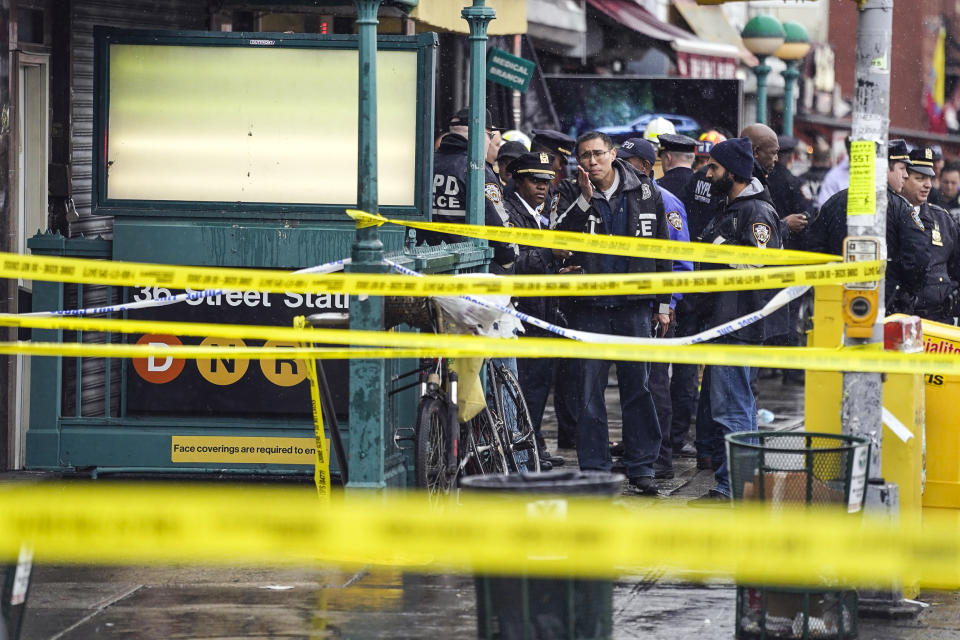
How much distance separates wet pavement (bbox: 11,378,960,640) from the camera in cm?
653

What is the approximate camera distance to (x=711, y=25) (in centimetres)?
2866

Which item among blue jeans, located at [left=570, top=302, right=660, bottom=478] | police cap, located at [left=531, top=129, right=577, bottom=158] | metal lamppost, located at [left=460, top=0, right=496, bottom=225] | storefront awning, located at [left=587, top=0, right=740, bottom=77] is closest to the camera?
metal lamppost, located at [left=460, top=0, right=496, bottom=225]

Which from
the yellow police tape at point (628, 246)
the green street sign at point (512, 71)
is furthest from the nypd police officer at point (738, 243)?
the green street sign at point (512, 71)

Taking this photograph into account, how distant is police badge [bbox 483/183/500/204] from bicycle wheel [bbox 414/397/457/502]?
2.48 m

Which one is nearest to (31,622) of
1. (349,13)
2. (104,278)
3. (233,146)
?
(104,278)

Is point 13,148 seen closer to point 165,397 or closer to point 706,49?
point 165,397

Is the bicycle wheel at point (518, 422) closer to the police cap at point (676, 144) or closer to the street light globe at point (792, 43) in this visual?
the police cap at point (676, 144)

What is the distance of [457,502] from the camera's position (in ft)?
26.6

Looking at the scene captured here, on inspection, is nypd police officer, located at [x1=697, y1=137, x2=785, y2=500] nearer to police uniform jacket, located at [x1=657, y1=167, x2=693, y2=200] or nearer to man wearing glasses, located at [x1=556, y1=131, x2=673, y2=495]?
man wearing glasses, located at [x1=556, y1=131, x2=673, y2=495]

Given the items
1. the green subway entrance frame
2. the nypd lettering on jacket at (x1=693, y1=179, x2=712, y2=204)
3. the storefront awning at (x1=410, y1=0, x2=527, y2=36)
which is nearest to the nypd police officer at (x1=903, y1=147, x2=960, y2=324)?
the nypd lettering on jacket at (x1=693, y1=179, x2=712, y2=204)

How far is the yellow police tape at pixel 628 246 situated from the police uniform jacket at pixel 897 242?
6.54 ft

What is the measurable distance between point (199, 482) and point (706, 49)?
651 inches

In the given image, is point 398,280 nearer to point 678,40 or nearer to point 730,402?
point 730,402

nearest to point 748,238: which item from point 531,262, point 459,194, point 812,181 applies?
point 531,262
